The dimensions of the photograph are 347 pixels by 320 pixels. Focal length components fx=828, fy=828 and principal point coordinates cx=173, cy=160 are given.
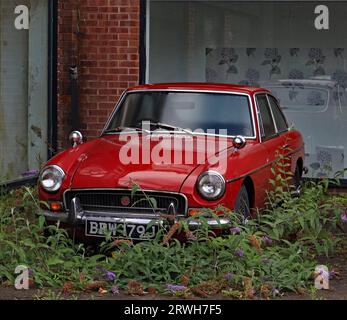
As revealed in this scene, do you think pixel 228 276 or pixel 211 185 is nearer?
pixel 228 276

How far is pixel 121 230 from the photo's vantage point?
6504 mm

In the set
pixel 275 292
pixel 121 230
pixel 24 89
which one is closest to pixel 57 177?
pixel 121 230

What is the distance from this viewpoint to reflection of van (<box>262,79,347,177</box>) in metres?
11.5

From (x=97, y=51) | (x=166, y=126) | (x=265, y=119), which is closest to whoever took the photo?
(x=166, y=126)

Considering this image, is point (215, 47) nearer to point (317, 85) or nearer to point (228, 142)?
point (317, 85)

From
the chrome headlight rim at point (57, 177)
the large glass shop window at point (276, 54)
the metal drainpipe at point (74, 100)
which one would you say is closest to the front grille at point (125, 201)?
the chrome headlight rim at point (57, 177)

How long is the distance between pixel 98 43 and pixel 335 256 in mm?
4841

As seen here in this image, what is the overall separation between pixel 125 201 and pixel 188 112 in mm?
1493

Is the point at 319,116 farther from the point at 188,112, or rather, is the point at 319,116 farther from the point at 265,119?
the point at 188,112

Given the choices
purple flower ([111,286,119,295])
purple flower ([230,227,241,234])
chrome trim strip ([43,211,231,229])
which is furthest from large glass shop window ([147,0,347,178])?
purple flower ([111,286,119,295])

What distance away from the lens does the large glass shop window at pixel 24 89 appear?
1091 centimetres

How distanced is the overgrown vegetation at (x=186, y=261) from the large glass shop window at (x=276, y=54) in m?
4.71

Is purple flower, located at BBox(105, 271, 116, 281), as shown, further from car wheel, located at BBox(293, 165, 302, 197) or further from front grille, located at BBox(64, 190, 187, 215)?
car wheel, located at BBox(293, 165, 302, 197)

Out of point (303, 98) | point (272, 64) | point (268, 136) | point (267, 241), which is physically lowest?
point (267, 241)
